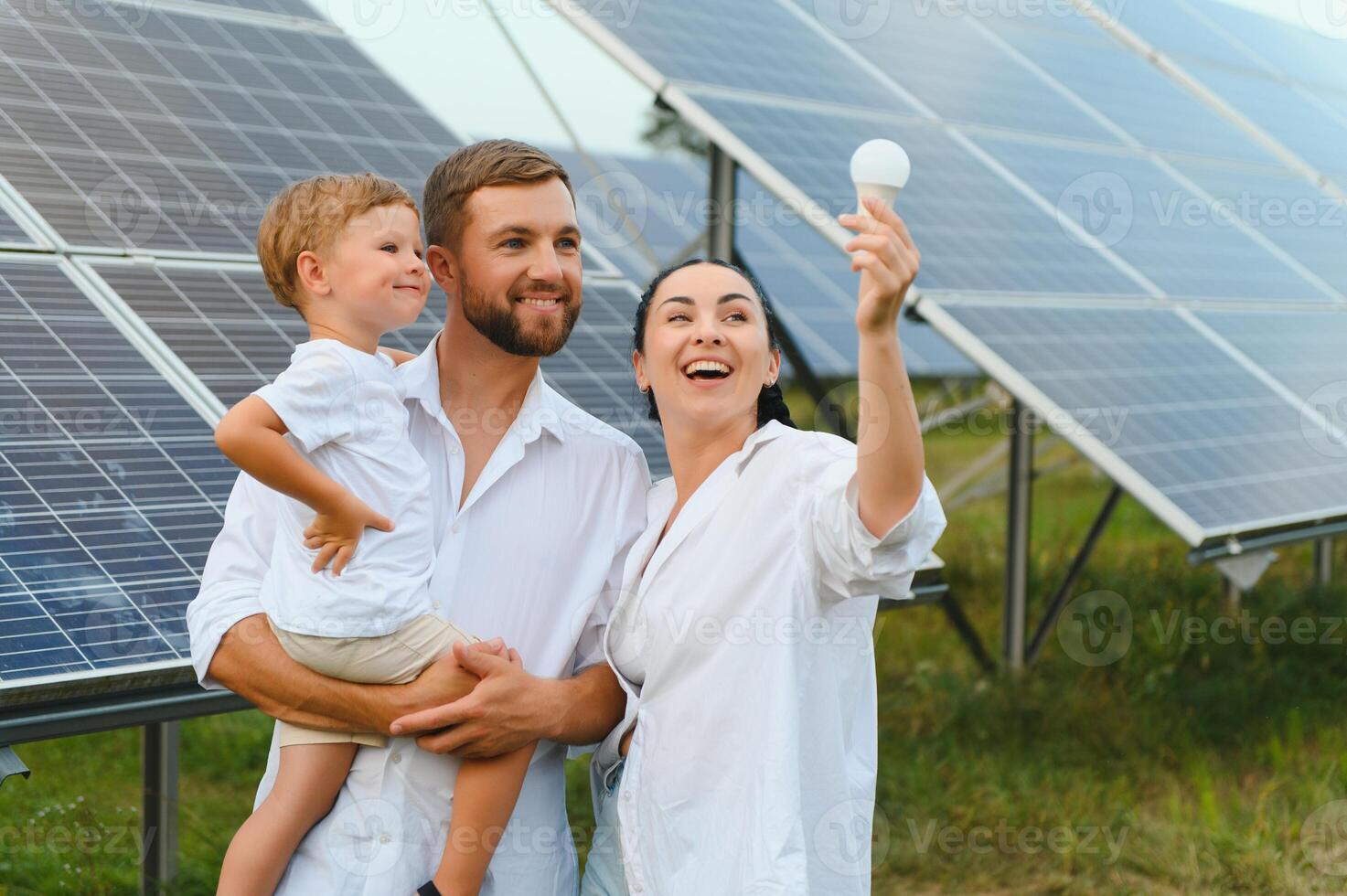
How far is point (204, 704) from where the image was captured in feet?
11.2

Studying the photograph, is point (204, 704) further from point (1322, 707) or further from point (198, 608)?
point (1322, 707)

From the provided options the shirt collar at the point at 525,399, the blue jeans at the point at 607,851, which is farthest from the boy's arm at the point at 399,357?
the blue jeans at the point at 607,851

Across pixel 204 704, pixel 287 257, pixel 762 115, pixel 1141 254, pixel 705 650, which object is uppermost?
pixel 1141 254

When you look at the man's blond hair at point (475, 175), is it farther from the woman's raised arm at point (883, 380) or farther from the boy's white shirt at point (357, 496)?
the woman's raised arm at point (883, 380)

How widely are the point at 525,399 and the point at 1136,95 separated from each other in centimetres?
902

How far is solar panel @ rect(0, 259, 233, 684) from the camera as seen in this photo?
3.32 meters

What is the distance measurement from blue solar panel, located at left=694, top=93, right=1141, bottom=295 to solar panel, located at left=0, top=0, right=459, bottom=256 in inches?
63.9

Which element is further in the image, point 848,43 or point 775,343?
point 848,43

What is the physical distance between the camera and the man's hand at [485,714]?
293cm

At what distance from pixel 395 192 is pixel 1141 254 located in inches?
251

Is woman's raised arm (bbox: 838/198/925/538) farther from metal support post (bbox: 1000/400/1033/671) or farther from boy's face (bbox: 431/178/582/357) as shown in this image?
metal support post (bbox: 1000/400/1033/671)

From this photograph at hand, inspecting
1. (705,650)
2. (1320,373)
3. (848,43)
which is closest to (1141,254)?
(1320,373)

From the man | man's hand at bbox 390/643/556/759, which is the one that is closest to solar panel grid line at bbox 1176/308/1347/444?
the man

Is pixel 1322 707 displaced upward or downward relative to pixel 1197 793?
upward
